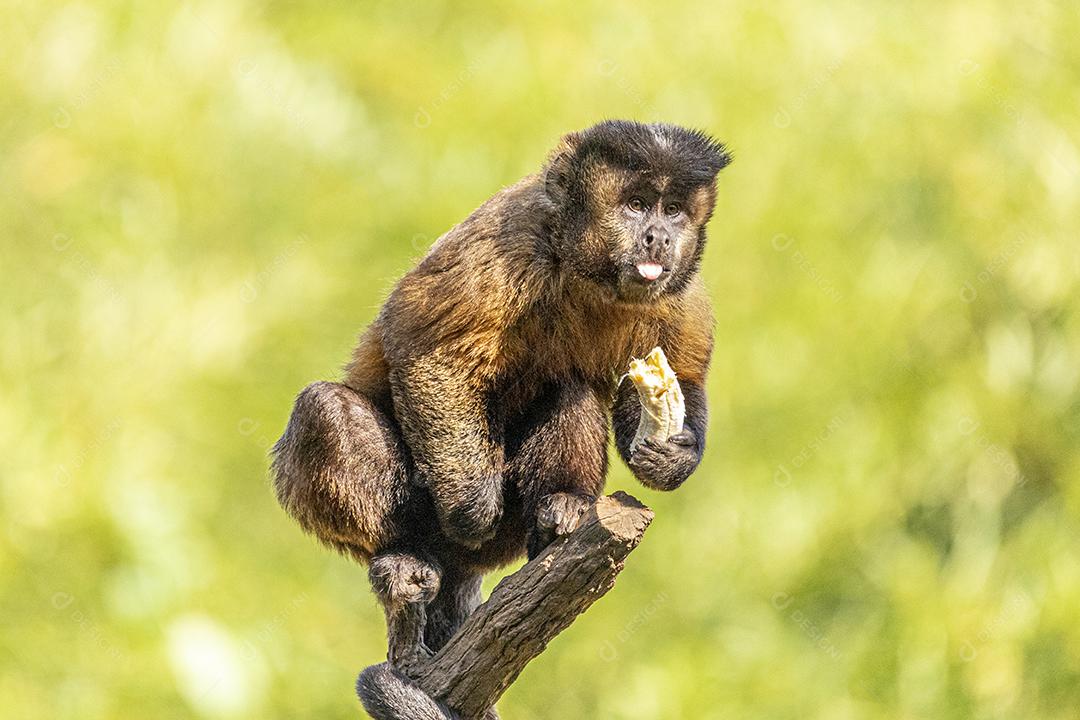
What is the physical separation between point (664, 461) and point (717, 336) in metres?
7.79

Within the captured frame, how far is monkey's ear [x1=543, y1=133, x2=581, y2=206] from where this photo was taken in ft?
18.9

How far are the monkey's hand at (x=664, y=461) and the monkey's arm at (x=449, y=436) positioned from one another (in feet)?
1.95

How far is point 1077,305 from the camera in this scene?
535 inches

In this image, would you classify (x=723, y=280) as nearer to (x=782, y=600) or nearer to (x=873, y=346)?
(x=873, y=346)

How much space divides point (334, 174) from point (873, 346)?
584 centimetres

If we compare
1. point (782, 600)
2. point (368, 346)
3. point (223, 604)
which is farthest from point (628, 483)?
point (368, 346)

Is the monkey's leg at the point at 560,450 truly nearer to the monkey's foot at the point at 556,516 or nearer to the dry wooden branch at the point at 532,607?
the monkey's foot at the point at 556,516

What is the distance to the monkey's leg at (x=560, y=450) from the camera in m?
5.72

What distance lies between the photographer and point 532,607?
5.16 metres

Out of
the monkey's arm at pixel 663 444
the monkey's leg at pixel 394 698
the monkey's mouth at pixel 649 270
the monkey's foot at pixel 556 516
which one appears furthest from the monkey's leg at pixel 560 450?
the monkey's leg at pixel 394 698

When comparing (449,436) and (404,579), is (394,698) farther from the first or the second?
(449,436)

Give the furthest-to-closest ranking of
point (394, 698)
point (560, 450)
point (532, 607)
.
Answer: point (560, 450)
point (394, 698)
point (532, 607)

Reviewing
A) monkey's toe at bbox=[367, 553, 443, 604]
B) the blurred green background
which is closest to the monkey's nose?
monkey's toe at bbox=[367, 553, 443, 604]

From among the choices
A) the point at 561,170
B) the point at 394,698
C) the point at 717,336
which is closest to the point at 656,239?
the point at 561,170
